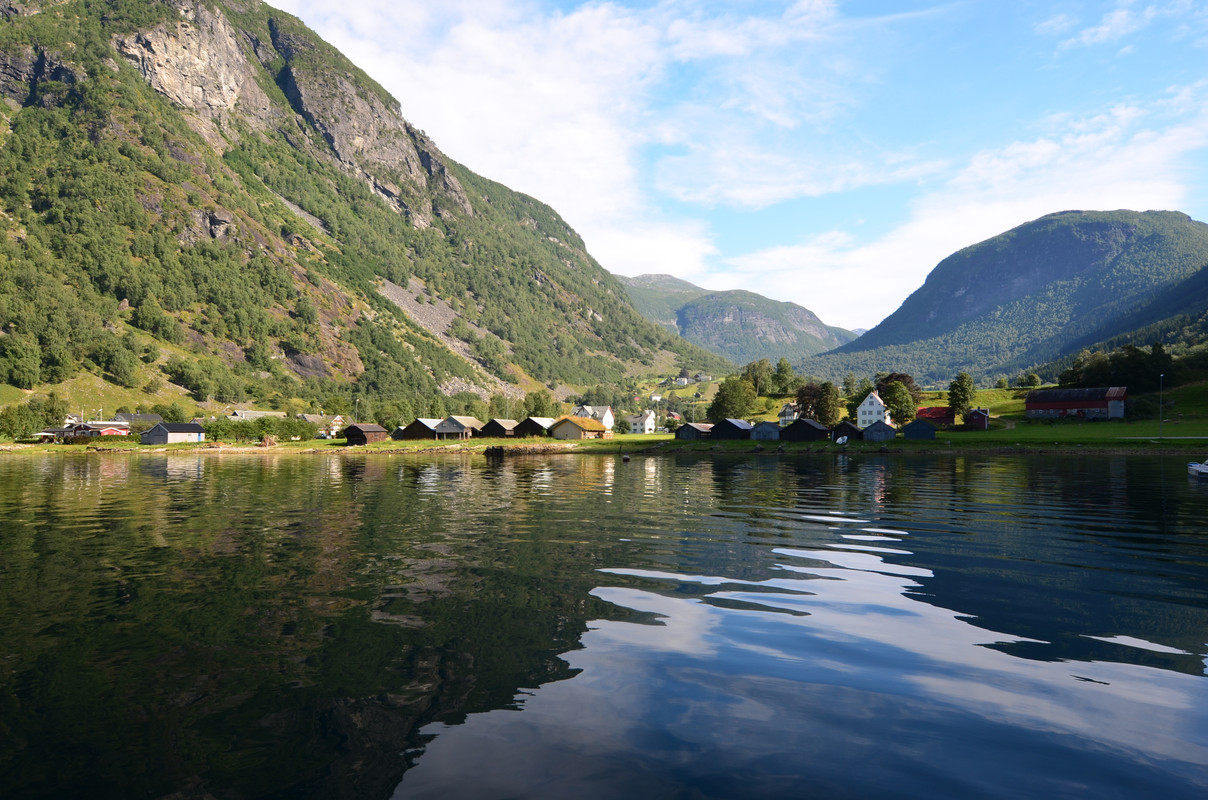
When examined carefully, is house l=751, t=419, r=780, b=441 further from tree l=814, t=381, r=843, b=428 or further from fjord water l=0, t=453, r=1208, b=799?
fjord water l=0, t=453, r=1208, b=799

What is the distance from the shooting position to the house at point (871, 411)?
613 feet

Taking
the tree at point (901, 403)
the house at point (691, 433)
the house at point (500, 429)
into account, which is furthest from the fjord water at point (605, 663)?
the house at point (500, 429)

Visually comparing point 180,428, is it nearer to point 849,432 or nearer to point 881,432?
point 849,432

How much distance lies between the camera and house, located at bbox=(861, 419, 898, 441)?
136 metres

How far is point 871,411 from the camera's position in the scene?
188m

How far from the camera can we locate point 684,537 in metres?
28.2

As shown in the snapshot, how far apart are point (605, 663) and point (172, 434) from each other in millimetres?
189688

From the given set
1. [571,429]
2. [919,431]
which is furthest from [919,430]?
[571,429]

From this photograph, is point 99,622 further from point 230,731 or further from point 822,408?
point 822,408

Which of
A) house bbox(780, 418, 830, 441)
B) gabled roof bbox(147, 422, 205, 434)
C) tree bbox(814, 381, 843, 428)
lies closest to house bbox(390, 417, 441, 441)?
gabled roof bbox(147, 422, 205, 434)

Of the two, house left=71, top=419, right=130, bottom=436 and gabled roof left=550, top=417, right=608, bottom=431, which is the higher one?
gabled roof left=550, top=417, right=608, bottom=431

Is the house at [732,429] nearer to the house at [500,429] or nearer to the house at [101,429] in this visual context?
the house at [500,429]

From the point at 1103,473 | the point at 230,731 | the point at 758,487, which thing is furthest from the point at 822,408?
the point at 230,731

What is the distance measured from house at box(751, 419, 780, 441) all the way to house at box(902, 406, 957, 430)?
1877 inches
